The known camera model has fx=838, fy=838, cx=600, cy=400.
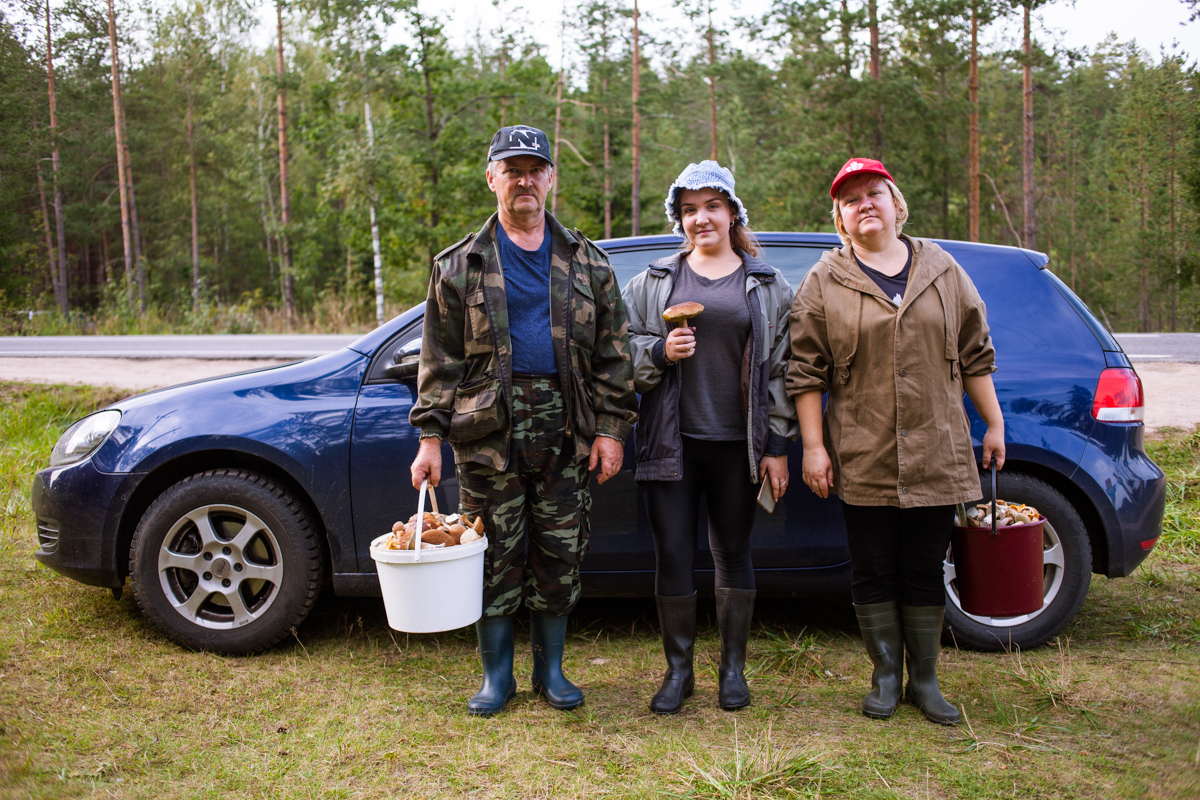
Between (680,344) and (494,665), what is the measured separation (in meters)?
1.33

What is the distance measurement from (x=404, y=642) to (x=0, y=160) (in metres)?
11.1

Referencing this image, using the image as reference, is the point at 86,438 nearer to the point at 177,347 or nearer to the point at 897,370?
the point at 897,370

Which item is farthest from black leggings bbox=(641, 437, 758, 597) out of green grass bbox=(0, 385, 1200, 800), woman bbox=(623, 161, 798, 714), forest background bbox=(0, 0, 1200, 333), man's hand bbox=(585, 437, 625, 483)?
forest background bbox=(0, 0, 1200, 333)

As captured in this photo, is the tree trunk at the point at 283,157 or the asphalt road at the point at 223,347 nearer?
the asphalt road at the point at 223,347

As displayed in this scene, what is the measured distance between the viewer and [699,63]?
108 feet

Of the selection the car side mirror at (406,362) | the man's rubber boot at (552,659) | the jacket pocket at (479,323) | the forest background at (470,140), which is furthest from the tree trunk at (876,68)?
the man's rubber boot at (552,659)

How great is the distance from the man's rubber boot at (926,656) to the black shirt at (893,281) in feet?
3.49

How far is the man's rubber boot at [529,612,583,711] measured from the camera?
2992 mm

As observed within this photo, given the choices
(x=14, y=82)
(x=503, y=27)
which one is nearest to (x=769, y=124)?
(x=503, y=27)

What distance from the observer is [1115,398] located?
3.45 meters

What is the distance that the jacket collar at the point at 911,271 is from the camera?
8.86 feet

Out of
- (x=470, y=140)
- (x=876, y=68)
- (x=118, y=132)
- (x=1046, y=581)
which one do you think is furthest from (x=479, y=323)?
(x=118, y=132)

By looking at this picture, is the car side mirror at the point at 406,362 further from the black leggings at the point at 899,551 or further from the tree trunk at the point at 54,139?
the tree trunk at the point at 54,139

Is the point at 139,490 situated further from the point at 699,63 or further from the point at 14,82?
the point at 699,63
